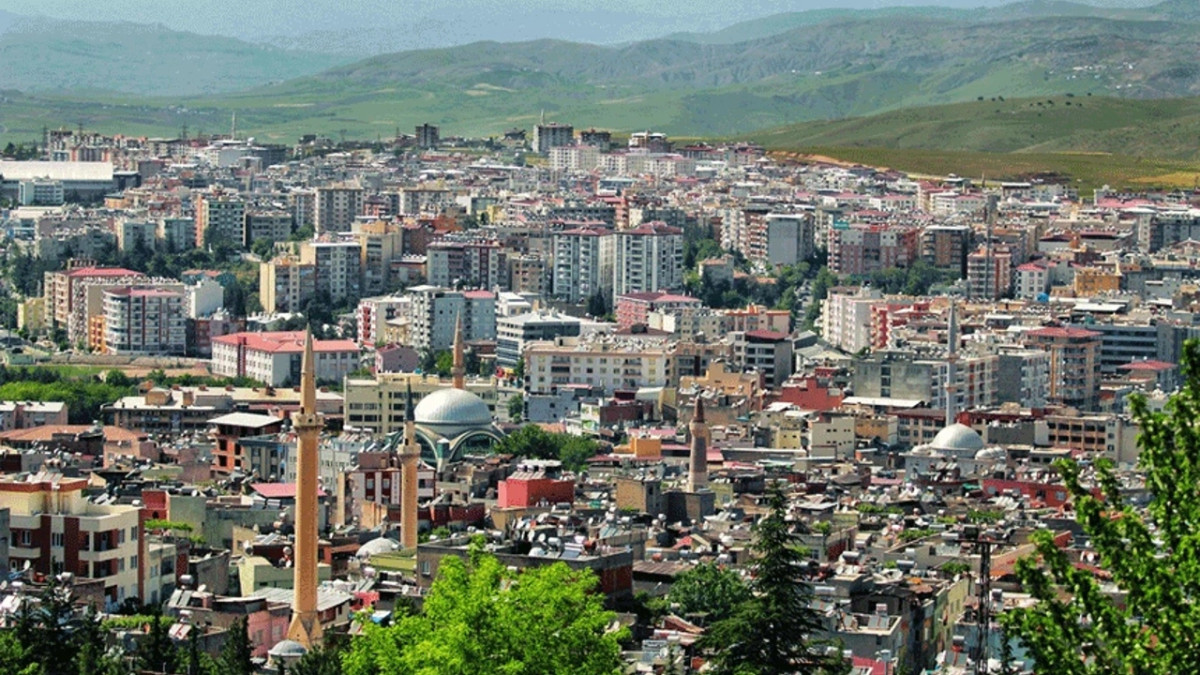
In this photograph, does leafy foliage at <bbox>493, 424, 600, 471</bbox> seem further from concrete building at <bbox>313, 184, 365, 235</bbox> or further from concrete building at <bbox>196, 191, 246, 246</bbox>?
concrete building at <bbox>313, 184, 365, 235</bbox>

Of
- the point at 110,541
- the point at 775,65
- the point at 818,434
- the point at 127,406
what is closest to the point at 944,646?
the point at 110,541

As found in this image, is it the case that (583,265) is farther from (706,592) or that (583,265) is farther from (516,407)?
(706,592)

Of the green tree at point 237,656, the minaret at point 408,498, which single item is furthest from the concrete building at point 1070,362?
the green tree at point 237,656

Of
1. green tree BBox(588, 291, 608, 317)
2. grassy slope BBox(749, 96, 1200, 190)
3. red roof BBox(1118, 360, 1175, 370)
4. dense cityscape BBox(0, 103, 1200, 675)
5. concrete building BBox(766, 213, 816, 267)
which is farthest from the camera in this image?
grassy slope BBox(749, 96, 1200, 190)

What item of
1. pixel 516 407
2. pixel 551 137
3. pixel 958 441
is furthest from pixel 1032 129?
pixel 958 441

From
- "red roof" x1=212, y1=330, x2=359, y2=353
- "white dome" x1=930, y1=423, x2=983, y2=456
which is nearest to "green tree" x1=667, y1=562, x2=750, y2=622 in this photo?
"white dome" x1=930, y1=423, x2=983, y2=456

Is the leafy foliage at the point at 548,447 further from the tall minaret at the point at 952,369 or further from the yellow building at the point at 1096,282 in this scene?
the yellow building at the point at 1096,282
